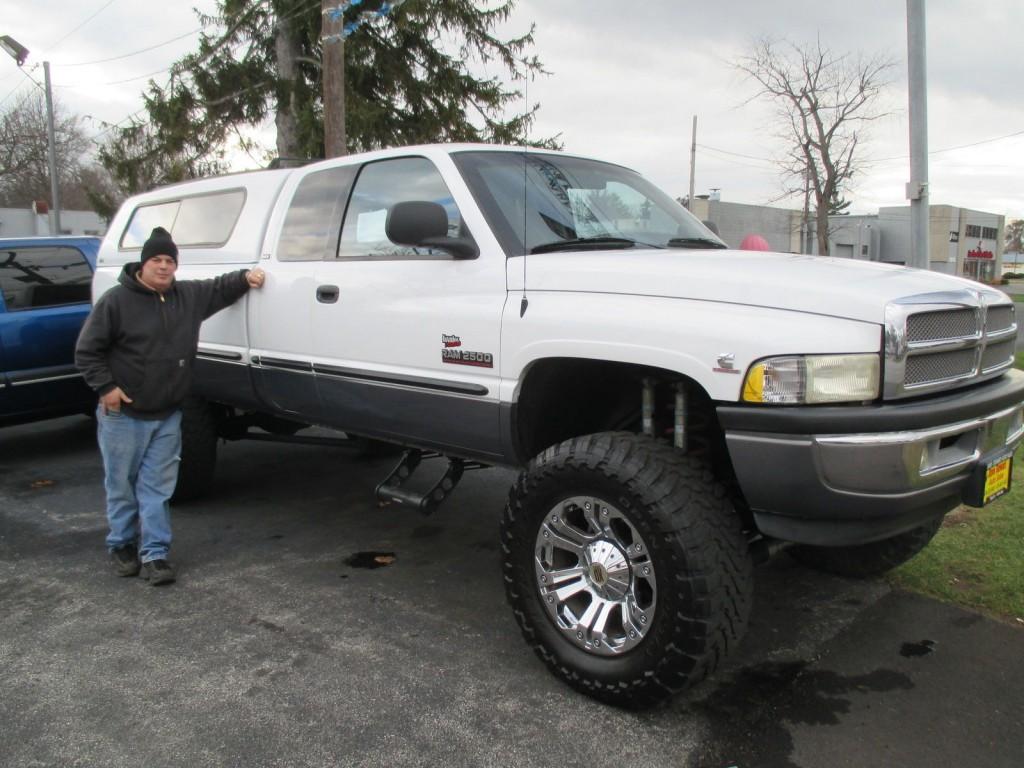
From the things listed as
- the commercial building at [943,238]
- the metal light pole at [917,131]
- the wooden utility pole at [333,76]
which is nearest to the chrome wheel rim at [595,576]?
the metal light pole at [917,131]

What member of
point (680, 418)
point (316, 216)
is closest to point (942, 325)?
point (680, 418)

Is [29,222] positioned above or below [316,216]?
above

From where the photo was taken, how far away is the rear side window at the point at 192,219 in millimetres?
4887

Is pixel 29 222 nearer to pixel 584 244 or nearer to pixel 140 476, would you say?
pixel 140 476

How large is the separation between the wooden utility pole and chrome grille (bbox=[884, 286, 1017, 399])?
832 centimetres

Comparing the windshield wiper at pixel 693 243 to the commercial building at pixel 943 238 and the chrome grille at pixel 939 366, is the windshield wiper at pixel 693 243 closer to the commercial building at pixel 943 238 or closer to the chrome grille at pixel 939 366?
the chrome grille at pixel 939 366

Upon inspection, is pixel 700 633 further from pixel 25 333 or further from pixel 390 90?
pixel 390 90

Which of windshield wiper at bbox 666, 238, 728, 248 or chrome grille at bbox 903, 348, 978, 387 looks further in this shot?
windshield wiper at bbox 666, 238, 728, 248

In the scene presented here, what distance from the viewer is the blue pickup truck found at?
6.33 m

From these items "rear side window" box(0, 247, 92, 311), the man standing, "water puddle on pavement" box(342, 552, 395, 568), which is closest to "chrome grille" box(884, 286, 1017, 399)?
"water puddle on pavement" box(342, 552, 395, 568)

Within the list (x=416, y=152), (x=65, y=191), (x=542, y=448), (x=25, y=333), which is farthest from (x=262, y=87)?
(x=65, y=191)

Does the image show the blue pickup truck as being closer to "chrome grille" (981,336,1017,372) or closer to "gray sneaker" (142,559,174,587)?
"gray sneaker" (142,559,174,587)

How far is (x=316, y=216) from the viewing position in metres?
4.29

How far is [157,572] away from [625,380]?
2.56 meters
